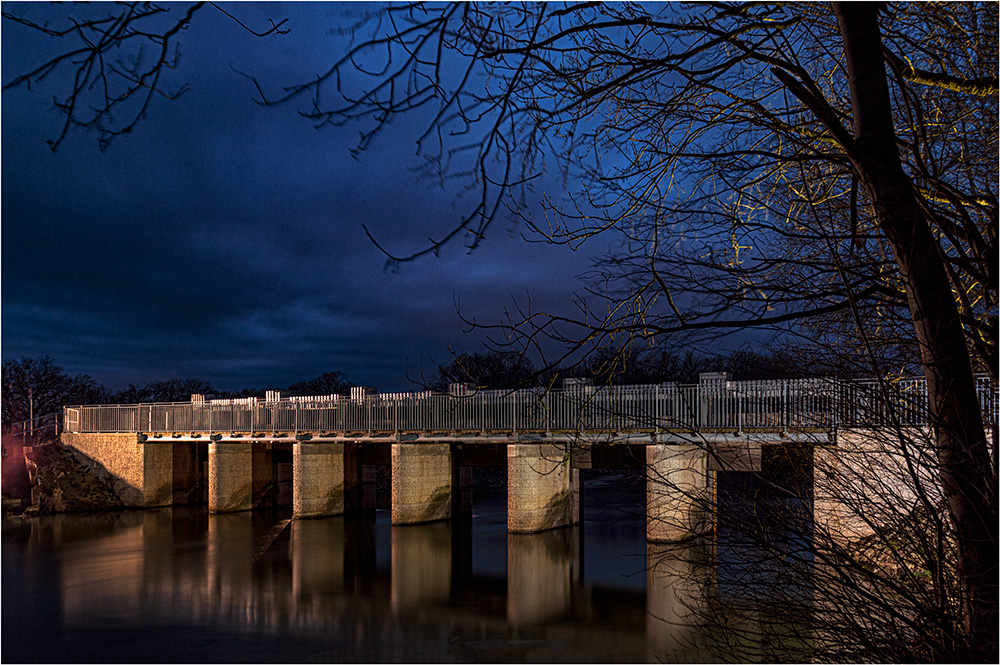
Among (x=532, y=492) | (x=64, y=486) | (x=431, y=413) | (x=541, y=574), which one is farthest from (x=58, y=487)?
(x=541, y=574)

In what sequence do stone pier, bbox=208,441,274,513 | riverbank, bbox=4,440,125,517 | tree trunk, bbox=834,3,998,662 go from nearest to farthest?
tree trunk, bbox=834,3,998,662
stone pier, bbox=208,441,274,513
riverbank, bbox=4,440,125,517

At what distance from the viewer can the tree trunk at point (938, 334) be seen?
300 centimetres

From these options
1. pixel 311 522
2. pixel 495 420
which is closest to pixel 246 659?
pixel 495 420

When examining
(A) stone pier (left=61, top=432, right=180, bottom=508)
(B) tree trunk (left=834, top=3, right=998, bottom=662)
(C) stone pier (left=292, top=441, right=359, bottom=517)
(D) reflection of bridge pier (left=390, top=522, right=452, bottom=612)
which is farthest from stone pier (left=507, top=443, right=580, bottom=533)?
(B) tree trunk (left=834, top=3, right=998, bottom=662)

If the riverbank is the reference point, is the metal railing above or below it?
above

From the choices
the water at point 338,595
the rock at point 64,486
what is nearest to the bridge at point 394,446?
the rock at point 64,486

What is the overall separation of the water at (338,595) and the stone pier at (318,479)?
130 cm

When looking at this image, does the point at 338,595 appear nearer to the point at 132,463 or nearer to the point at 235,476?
the point at 235,476

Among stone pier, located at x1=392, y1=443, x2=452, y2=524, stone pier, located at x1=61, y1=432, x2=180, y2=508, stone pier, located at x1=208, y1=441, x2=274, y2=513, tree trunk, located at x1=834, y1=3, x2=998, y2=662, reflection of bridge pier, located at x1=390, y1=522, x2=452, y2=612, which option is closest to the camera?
tree trunk, located at x1=834, y1=3, x2=998, y2=662

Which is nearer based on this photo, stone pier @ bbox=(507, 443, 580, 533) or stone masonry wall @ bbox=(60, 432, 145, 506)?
stone pier @ bbox=(507, 443, 580, 533)

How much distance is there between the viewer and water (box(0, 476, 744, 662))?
12492 mm

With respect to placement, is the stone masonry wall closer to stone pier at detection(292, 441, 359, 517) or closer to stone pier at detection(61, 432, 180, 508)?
stone pier at detection(61, 432, 180, 508)

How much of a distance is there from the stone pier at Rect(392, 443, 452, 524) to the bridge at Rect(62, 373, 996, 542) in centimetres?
4

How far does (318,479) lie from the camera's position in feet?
91.9
